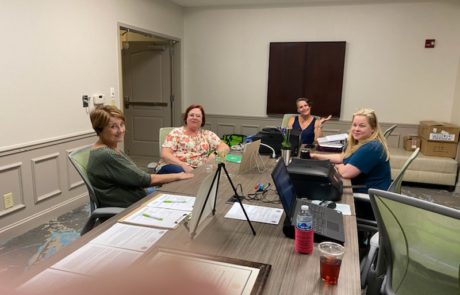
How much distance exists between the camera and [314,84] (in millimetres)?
5086

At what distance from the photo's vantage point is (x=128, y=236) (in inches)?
53.2

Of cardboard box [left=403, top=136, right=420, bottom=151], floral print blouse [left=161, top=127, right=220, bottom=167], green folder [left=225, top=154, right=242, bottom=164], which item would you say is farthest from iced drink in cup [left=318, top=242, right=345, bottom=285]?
cardboard box [left=403, top=136, right=420, bottom=151]

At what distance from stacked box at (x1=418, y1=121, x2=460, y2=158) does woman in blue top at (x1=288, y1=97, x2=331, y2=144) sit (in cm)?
143

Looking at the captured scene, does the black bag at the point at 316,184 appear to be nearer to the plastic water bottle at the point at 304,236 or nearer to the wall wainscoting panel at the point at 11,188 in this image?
the plastic water bottle at the point at 304,236

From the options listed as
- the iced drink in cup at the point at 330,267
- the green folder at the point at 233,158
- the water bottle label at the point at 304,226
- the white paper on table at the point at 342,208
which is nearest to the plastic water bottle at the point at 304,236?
the water bottle label at the point at 304,226

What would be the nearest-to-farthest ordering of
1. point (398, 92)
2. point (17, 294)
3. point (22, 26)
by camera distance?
point (17, 294) < point (22, 26) < point (398, 92)

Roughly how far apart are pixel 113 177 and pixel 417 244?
4.89 feet

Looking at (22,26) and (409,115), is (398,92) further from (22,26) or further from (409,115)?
(22,26)

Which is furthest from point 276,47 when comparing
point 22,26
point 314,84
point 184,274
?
point 184,274

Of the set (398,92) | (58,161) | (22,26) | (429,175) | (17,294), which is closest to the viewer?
(17,294)

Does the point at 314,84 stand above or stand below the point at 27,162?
above

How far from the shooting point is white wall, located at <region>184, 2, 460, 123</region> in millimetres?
4648

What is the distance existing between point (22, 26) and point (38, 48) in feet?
0.69

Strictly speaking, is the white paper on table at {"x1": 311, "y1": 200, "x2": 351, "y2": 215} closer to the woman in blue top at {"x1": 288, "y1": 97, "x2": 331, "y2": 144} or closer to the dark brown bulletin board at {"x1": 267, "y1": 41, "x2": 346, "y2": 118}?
the woman in blue top at {"x1": 288, "y1": 97, "x2": 331, "y2": 144}
